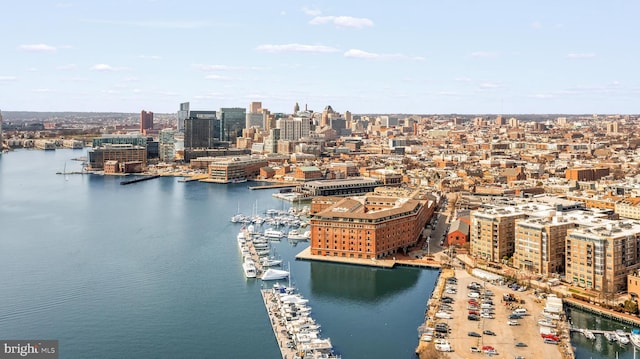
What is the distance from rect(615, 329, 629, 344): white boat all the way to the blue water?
322 cm

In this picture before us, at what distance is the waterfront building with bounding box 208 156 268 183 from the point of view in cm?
3428

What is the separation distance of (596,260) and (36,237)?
573 inches

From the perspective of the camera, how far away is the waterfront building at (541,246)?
13.5m

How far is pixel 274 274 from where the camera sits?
13.8 m

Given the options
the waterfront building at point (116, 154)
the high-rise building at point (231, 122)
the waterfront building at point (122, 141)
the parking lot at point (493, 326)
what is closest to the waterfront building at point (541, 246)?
the parking lot at point (493, 326)

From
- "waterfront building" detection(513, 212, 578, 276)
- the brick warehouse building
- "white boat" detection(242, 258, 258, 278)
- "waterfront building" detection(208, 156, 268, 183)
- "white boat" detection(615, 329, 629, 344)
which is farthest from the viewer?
"waterfront building" detection(208, 156, 268, 183)

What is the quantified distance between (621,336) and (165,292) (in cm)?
837

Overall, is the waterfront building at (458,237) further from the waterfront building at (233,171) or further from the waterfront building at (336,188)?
the waterfront building at (233,171)

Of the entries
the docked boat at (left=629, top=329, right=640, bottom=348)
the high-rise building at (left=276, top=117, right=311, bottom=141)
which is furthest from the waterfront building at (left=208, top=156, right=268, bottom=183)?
the docked boat at (left=629, top=329, right=640, bottom=348)

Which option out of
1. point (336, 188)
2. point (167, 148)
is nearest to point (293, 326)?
point (336, 188)

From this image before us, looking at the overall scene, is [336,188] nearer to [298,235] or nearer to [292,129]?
[298,235]

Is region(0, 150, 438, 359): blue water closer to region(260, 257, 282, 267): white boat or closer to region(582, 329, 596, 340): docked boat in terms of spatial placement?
region(260, 257, 282, 267): white boat

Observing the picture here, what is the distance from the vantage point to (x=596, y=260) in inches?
489

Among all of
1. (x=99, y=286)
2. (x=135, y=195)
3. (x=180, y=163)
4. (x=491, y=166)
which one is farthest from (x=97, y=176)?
(x=99, y=286)
